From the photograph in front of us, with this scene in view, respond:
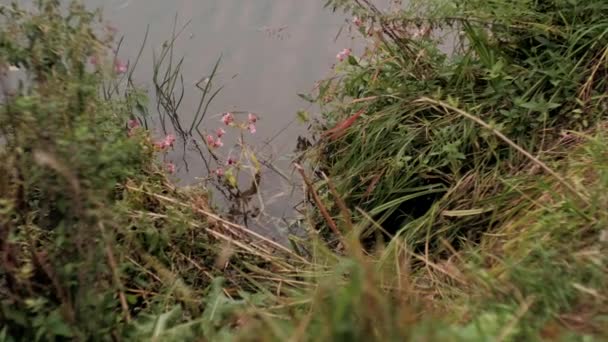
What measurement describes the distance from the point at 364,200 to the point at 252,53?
153cm

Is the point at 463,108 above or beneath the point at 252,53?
beneath

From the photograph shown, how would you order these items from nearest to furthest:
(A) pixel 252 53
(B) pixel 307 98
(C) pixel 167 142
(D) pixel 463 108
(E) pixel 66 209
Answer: (E) pixel 66 209
(D) pixel 463 108
(C) pixel 167 142
(B) pixel 307 98
(A) pixel 252 53

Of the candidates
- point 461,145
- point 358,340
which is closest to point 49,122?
point 358,340

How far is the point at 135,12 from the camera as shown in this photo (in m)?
4.10

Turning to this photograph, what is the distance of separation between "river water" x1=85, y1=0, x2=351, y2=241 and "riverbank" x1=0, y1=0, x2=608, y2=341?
0.15 metres

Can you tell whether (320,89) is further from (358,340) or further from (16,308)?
(358,340)

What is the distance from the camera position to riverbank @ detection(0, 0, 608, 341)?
1461 mm

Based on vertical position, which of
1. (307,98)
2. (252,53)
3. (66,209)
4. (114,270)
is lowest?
(114,270)

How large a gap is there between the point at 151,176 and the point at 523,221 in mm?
1344

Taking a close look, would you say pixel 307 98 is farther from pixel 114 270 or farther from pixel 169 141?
pixel 114 270

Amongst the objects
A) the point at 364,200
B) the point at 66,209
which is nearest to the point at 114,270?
the point at 66,209

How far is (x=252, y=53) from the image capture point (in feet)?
13.0

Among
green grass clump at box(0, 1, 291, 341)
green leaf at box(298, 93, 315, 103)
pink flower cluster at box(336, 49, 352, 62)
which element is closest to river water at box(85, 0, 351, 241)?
green leaf at box(298, 93, 315, 103)

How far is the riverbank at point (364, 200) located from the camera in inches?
57.5
